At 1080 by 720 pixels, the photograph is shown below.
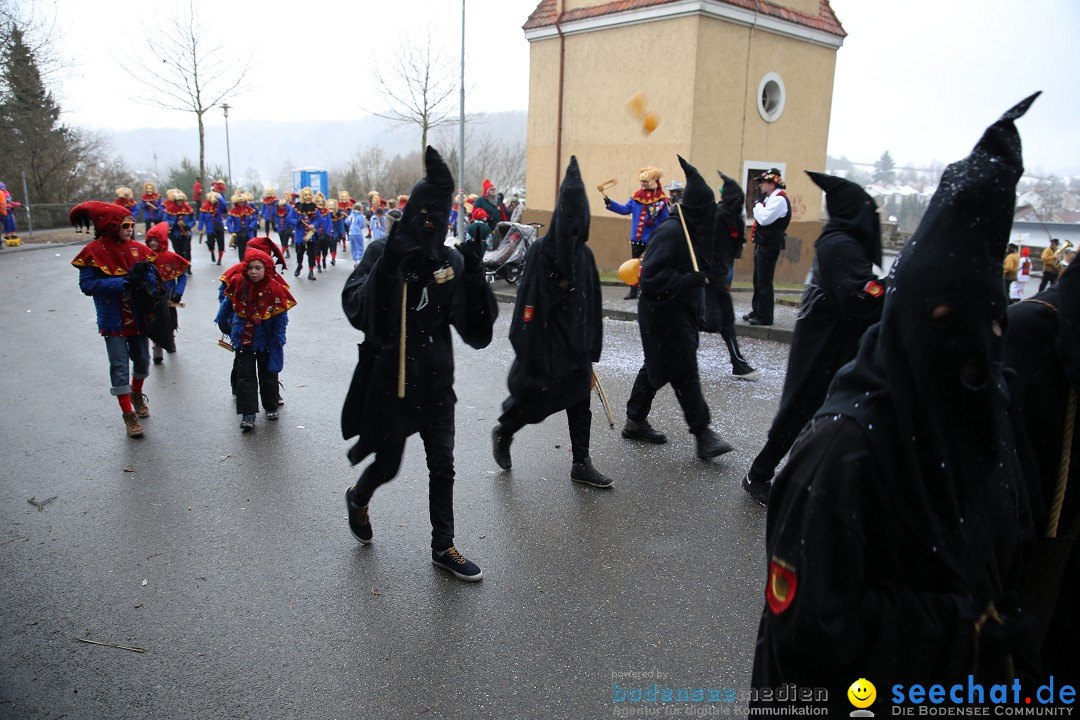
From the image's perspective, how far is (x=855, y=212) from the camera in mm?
4355

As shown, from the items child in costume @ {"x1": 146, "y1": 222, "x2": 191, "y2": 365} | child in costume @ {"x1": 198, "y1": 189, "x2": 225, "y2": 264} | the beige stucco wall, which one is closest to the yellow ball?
child in costume @ {"x1": 146, "y1": 222, "x2": 191, "y2": 365}

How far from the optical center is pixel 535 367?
5.06 metres

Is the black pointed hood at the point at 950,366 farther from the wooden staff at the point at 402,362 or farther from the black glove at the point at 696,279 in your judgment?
the black glove at the point at 696,279

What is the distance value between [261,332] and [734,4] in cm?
1355

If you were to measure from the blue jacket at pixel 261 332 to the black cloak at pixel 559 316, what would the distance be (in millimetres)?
2666

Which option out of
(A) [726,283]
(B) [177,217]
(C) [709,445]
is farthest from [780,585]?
(B) [177,217]

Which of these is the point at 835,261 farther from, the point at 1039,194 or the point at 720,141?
the point at 720,141

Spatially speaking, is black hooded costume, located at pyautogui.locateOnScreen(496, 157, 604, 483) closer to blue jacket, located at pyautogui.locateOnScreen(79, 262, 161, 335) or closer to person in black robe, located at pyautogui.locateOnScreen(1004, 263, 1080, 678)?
Result: person in black robe, located at pyautogui.locateOnScreen(1004, 263, 1080, 678)

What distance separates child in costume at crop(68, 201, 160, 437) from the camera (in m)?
6.15

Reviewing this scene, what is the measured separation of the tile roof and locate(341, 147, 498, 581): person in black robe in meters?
14.1

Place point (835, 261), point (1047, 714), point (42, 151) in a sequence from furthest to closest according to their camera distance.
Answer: point (42, 151) < point (835, 261) < point (1047, 714)

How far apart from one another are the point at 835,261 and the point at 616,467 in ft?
7.18

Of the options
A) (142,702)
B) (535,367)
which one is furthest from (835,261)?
(142,702)

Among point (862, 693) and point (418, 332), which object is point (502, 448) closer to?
point (418, 332)
